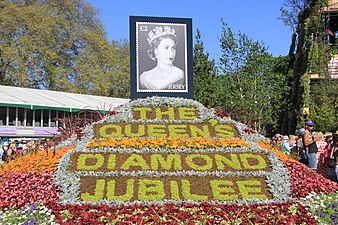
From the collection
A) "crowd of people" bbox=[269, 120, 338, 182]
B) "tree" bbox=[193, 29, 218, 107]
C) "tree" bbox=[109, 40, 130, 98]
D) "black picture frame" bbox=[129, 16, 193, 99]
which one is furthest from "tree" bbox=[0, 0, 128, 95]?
"crowd of people" bbox=[269, 120, 338, 182]

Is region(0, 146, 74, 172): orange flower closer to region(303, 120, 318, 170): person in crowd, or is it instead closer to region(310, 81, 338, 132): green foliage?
Result: region(303, 120, 318, 170): person in crowd

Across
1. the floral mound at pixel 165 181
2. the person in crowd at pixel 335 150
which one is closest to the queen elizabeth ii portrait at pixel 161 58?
the floral mound at pixel 165 181

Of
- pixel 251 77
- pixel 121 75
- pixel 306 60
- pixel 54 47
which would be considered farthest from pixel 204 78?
pixel 121 75

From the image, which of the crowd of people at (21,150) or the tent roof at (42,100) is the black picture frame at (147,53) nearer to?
the crowd of people at (21,150)

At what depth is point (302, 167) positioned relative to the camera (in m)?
9.84

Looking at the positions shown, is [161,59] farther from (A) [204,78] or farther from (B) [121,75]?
(B) [121,75]

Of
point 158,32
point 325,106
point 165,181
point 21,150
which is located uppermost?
point 158,32

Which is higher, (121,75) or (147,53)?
(121,75)

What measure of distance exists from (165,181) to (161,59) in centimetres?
609

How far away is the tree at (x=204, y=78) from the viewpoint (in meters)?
19.7

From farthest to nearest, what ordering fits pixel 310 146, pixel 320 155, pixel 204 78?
pixel 204 78, pixel 320 155, pixel 310 146

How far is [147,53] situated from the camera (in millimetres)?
13812

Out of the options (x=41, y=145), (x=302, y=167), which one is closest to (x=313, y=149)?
(x=302, y=167)

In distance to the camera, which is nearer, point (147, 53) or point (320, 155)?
point (320, 155)
